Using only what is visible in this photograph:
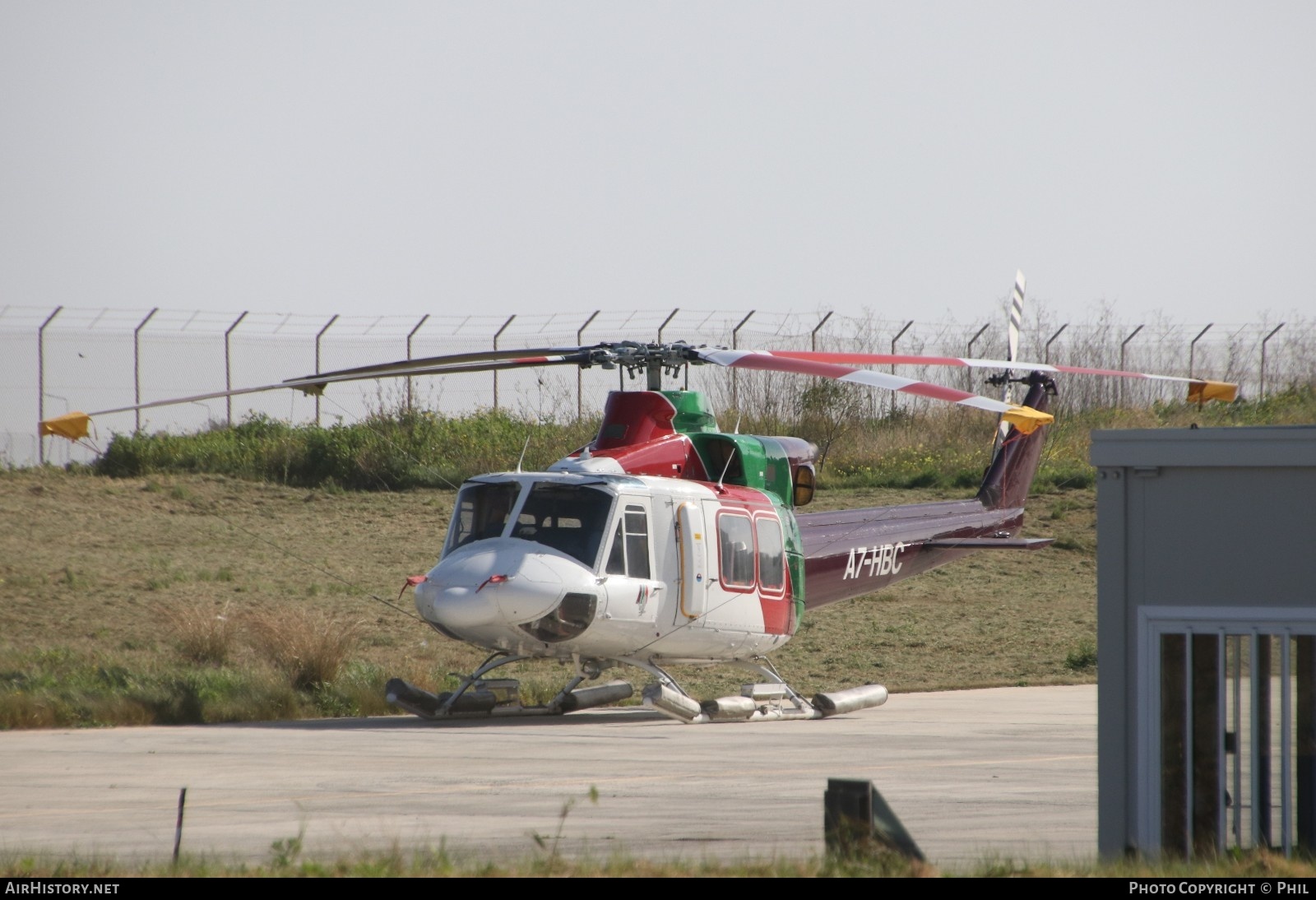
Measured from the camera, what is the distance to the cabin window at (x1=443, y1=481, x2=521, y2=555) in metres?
13.9

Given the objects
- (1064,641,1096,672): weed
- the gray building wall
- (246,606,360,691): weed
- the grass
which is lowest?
(1064,641,1096,672): weed

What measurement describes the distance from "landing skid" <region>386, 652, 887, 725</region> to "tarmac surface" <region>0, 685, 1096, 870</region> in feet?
0.56

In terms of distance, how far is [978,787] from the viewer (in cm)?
994

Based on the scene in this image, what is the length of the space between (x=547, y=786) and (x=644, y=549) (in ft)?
15.3

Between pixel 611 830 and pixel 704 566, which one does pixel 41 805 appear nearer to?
pixel 611 830

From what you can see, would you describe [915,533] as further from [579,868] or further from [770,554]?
[579,868]

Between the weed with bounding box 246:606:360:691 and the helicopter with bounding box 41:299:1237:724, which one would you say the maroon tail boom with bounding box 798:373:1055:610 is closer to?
the helicopter with bounding box 41:299:1237:724

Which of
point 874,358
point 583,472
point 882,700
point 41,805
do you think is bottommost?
point 882,700

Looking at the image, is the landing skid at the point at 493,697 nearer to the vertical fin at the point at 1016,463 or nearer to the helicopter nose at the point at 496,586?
the helicopter nose at the point at 496,586

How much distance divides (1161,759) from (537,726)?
7.42m

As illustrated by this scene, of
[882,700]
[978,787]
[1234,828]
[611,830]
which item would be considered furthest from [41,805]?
[882,700]

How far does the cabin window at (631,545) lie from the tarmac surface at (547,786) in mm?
1438

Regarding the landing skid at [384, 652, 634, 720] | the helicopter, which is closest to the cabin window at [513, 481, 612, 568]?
the helicopter

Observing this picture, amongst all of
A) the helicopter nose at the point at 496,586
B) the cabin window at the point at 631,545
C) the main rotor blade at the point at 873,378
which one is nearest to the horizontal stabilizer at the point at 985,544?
the main rotor blade at the point at 873,378
